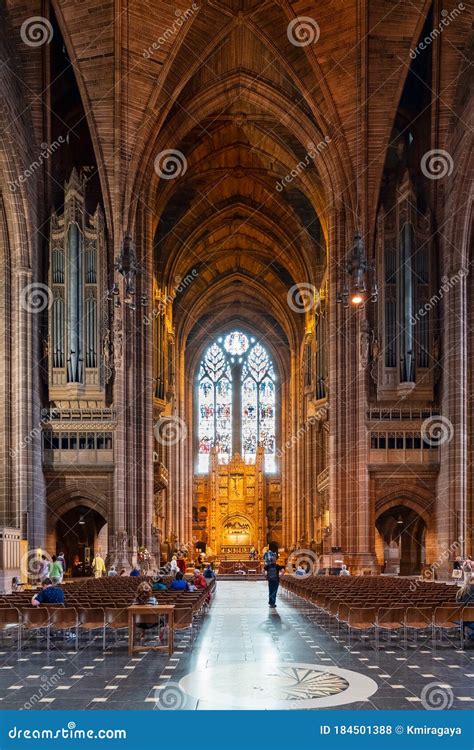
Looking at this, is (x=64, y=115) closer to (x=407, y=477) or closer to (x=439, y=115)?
(x=439, y=115)

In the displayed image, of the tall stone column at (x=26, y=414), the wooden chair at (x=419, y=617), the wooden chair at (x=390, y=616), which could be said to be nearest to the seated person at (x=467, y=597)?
the wooden chair at (x=419, y=617)

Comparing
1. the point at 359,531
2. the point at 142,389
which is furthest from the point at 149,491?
the point at 359,531

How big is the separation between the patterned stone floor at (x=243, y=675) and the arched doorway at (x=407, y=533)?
24.4m

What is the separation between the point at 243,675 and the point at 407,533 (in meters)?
31.4

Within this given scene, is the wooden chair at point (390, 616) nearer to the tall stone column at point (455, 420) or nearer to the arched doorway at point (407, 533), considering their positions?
the tall stone column at point (455, 420)

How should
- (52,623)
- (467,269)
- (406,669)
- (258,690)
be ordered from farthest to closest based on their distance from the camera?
(467,269), (52,623), (406,669), (258,690)

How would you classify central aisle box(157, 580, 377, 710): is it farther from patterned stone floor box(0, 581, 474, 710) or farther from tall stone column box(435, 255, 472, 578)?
tall stone column box(435, 255, 472, 578)

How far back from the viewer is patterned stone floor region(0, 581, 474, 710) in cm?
938

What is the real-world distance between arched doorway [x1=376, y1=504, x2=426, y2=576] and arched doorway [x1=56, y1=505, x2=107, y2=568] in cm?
1407

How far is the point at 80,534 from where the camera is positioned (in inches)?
1569

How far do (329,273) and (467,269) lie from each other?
6.91m

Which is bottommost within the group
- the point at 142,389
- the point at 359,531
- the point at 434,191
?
the point at 359,531

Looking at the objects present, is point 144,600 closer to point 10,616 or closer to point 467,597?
point 10,616

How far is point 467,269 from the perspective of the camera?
1261 inches
